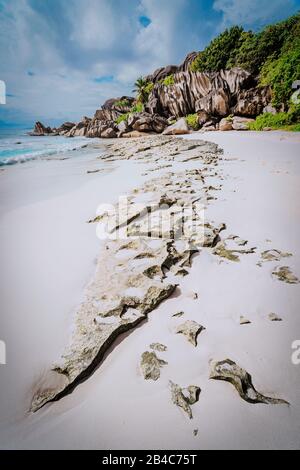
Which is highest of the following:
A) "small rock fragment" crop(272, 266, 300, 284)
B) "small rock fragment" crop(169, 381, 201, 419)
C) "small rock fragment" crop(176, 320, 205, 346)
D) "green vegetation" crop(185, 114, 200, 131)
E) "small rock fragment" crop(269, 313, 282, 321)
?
"green vegetation" crop(185, 114, 200, 131)

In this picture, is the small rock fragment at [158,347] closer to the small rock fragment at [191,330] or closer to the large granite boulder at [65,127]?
the small rock fragment at [191,330]

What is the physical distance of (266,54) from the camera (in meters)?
24.4

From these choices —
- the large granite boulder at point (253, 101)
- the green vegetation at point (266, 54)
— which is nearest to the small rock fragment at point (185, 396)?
the green vegetation at point (266, 54)

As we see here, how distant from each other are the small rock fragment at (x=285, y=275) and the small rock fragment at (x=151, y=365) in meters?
1.58

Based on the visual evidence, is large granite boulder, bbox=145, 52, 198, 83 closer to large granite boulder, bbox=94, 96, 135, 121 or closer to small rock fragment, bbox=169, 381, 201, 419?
large granite boulder, bbox=94, 96, 135, 121

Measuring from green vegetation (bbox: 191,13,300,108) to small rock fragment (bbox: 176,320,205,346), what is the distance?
2139 centimetres

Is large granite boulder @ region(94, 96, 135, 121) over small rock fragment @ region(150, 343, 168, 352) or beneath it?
over

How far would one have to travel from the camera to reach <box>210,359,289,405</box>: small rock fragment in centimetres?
147

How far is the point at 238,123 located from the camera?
66.2 ft

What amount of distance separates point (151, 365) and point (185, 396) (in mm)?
325

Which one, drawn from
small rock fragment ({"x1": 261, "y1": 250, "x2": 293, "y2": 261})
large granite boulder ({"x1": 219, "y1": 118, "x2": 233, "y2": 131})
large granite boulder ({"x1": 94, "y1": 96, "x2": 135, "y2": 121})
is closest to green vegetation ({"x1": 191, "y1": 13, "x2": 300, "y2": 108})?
large granite boulder ({"x1": 219, "y1": 118, "x2": 233, "y2": 131})
